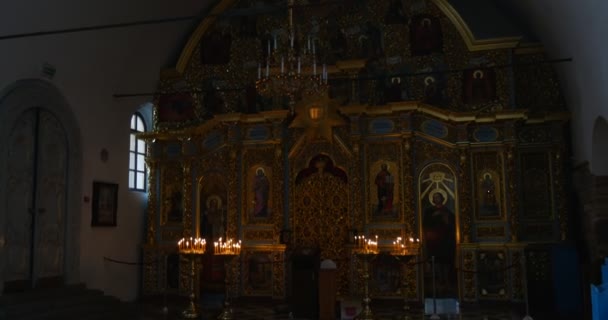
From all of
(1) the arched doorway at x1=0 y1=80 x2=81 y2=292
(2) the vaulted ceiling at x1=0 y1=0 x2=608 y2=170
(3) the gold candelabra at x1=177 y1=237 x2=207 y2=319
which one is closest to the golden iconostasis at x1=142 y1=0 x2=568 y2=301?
(2) the vaulted ceiling at x1=0 y1=0 x2=608 y2=170

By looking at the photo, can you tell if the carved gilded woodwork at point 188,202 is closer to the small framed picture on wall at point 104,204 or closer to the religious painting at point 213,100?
the religious painting at point 213,100

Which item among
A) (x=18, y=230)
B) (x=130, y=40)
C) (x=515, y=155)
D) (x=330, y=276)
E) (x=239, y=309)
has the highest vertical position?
(x=130, y=40)

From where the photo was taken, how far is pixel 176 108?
47.9 feet

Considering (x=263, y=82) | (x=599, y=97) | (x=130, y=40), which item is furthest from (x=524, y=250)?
(x=130, y=40)

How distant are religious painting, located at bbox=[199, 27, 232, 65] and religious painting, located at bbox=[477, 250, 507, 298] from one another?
289 inches

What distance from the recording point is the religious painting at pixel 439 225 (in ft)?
40.4

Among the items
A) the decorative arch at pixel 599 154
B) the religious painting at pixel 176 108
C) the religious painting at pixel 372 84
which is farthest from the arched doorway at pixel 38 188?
the decorative arch at pixel 599 154

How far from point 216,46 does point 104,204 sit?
4.66 metres

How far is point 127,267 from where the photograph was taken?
1347 cm

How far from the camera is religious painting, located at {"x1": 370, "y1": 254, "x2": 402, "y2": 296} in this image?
12227 millimetres

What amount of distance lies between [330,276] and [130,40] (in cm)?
684

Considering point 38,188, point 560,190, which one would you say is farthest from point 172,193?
point 560,190

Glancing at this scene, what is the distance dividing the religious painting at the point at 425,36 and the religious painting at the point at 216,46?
171 inches

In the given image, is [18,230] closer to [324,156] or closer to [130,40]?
[130,40]
